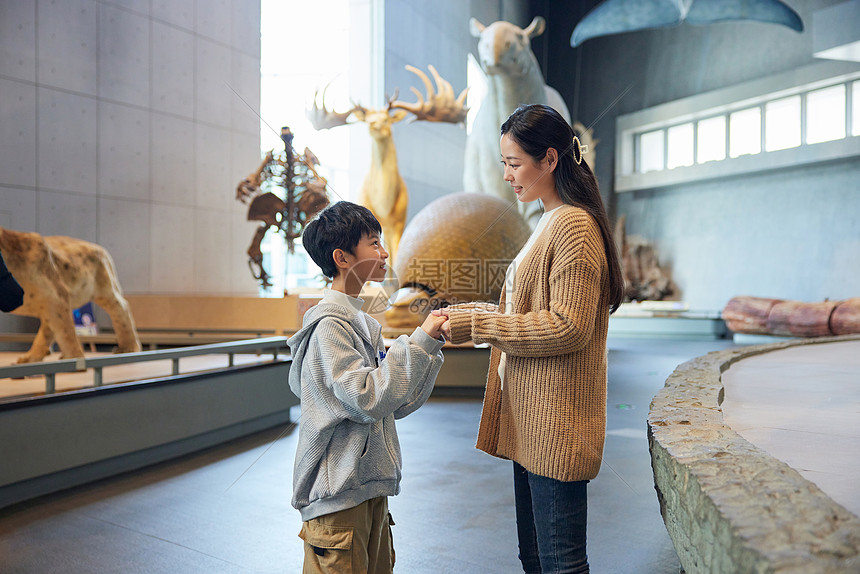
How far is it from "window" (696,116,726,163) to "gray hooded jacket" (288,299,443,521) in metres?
16.7

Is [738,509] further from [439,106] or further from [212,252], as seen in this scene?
[212,252]

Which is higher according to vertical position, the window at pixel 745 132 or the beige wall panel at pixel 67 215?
the window at pixel 745 132

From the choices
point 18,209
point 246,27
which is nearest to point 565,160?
point 18,209

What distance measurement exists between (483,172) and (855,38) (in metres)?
9.26

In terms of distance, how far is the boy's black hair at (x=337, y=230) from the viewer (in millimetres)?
1540

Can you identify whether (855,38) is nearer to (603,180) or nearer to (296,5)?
Answer: (603,180)

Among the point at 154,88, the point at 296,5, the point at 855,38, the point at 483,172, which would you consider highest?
the point at 296,5

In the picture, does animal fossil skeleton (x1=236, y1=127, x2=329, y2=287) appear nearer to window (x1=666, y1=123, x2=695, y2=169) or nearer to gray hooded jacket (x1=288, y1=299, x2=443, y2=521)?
gray hooded jacket (x1=288, y1=299, x2=443, y2=521)

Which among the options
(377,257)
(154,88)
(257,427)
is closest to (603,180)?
(154,88)

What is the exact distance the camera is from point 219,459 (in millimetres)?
4082

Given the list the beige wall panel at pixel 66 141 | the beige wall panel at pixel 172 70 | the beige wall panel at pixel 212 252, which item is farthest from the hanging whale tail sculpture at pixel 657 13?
the beige wall panel at pixel 66 141

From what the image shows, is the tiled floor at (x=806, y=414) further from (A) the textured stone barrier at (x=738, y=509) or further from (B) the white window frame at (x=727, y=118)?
(B) the white window frame at (x=727, y=118)

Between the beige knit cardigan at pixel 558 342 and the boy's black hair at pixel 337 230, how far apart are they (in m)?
0.30

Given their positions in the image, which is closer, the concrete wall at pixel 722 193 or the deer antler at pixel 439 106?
the deer antler at pixel 439 106
